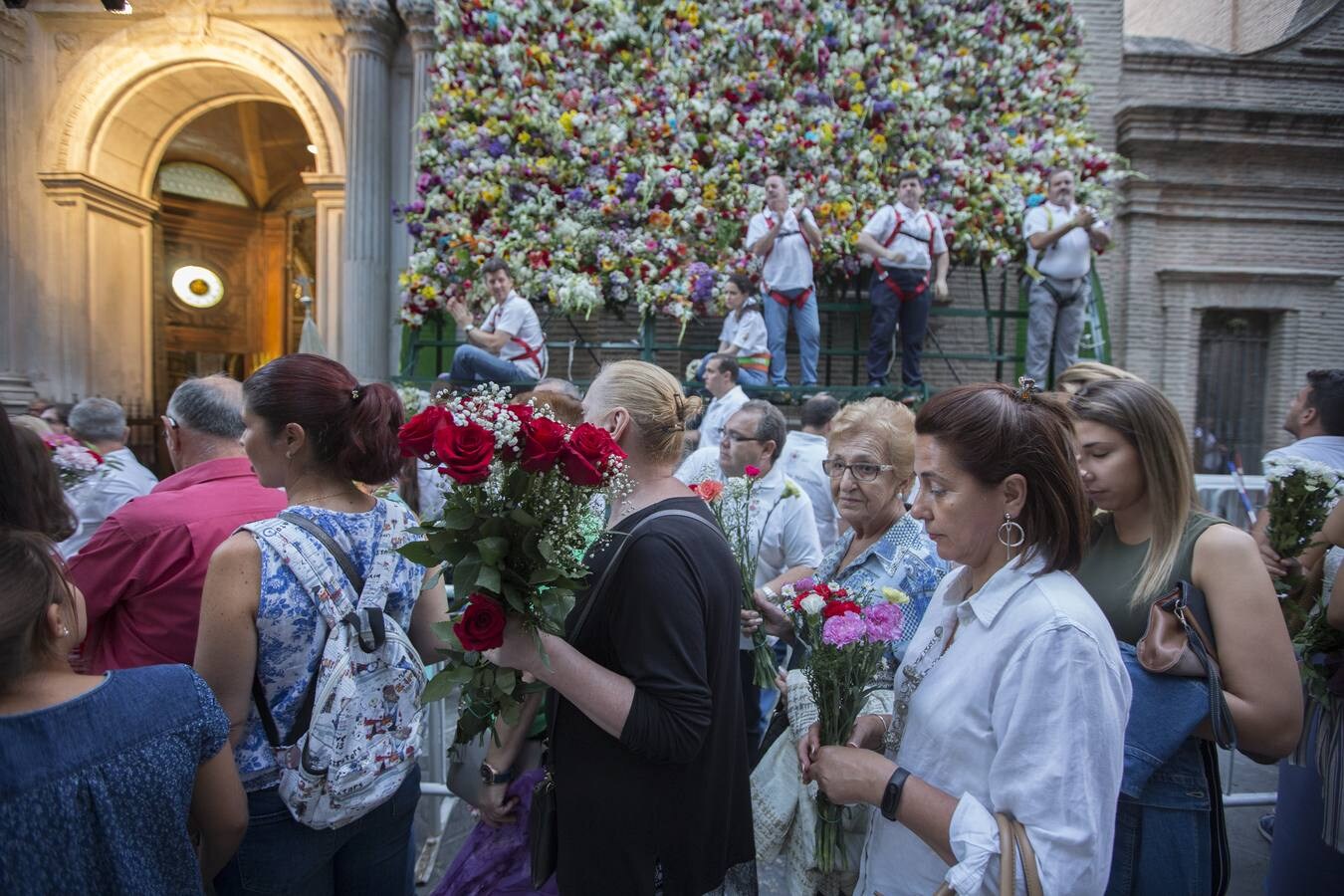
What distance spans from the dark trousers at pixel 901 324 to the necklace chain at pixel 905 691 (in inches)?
310

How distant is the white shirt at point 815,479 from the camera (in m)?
5.02

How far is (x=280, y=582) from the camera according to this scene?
1742mm

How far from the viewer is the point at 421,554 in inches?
58.7

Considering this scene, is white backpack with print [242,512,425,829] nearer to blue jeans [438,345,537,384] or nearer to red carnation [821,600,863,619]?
red carnation [821,600,863,619]

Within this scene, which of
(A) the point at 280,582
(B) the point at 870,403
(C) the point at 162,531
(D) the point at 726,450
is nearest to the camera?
(A) the point at 280,582

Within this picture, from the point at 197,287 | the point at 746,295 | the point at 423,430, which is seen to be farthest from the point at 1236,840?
the point at 197,287

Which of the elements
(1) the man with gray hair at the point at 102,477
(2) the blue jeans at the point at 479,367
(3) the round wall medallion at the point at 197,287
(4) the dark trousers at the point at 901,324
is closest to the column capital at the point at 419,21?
(2) the blue jeans at the point at 479,367

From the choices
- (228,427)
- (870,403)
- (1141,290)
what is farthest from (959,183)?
(228,427)

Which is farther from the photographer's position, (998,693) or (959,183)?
(959,183)

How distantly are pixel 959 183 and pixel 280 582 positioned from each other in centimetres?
1033

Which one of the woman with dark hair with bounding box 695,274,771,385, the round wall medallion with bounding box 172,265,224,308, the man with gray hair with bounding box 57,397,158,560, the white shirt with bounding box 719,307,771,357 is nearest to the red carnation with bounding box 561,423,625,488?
the man with gray hair with bounding box 57,397,158,560

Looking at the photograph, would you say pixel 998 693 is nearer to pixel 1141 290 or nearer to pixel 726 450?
pixel 726 450

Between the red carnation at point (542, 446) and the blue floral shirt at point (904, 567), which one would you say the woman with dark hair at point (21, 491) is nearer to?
the red carnation at point (542, 446)

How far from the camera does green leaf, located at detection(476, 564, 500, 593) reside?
4.60 feet
